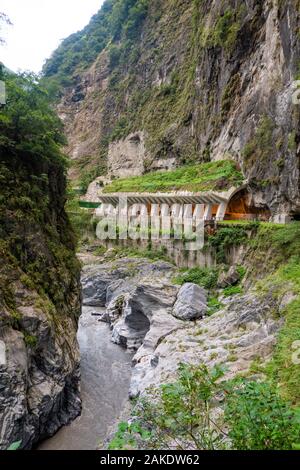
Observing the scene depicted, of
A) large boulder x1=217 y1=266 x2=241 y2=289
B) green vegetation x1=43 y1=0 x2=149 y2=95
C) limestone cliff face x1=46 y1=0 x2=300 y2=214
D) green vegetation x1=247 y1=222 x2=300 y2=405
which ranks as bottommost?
large boulder x1=217 y1=266 x2=241 y2=289

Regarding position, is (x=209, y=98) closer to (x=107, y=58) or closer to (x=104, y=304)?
(x=104, y=304)

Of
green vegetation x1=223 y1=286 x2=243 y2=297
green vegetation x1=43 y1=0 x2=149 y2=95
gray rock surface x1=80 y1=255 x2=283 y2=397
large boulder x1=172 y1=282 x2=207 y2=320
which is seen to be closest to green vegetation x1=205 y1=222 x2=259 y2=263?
green vegetation x1=223 y1=286 x2=243 y2=297

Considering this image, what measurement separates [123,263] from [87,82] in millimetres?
53069

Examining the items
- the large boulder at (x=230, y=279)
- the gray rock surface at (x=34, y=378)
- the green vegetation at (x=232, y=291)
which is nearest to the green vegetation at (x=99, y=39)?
the large boulder at (x=230, y=279)

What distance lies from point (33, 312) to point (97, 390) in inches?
226

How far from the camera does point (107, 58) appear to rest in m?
70.9

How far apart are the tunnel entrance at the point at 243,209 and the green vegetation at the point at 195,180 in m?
1.14

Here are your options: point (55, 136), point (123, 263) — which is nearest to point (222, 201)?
point (123, 263)

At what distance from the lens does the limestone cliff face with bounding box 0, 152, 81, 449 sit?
10141mm

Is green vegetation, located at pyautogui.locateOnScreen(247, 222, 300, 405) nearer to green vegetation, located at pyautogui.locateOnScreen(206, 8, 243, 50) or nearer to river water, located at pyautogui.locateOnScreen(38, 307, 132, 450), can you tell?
river water, located at pyautogui.locateOnScreen(38, 307, 132, 450)

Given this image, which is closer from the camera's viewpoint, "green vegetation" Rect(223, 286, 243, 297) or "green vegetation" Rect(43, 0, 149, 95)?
"green vegetation" Rect(223, 286, 243, 297)

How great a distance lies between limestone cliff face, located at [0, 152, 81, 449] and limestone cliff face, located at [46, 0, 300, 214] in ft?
38.2

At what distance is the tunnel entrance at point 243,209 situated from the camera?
84.1 feet

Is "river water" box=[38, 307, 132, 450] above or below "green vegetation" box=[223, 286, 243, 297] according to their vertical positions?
below
